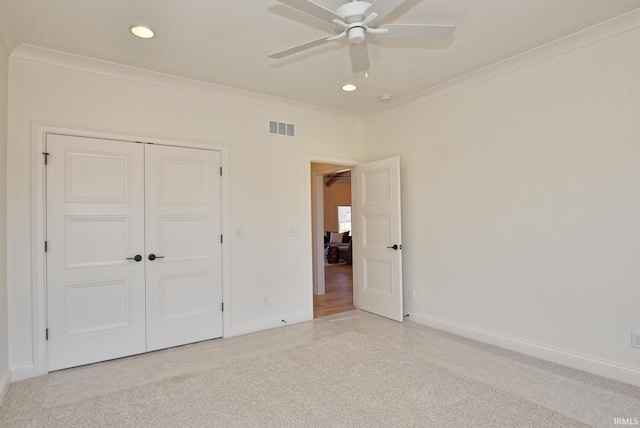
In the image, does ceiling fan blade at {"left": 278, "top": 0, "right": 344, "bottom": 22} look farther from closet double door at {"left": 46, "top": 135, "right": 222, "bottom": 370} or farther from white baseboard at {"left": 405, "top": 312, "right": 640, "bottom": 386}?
white baseboard at {"left": 405, "top": 312, "right": 640, "bottom": 386}

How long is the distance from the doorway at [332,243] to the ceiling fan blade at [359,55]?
2.60 meters

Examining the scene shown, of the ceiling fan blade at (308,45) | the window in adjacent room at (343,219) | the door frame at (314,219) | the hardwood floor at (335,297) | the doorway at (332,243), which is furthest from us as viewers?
the window in adjacent room at (343,219)

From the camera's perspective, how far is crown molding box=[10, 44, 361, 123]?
9.50 feet

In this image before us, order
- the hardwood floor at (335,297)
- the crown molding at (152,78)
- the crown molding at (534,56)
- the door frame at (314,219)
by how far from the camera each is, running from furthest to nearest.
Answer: the hardwood floor at (335,297) → the door frame at (314,219) → the crown molding at (152,78) → the crown molding at (534,56)

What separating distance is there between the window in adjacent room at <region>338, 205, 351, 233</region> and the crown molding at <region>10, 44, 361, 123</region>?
7627 mm

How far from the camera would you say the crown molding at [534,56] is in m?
2.57

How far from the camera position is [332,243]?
10.8 metres

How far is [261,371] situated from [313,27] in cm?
280

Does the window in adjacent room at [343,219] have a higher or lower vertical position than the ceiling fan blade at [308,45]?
lower

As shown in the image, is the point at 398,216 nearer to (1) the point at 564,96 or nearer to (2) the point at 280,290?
(2) the point at 280,290

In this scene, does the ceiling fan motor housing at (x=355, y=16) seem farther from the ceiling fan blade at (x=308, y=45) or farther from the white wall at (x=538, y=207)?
the white wall at (x=538, y=207)

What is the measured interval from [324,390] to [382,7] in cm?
255

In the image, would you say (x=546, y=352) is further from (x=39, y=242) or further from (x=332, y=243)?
(x=332, y=243)

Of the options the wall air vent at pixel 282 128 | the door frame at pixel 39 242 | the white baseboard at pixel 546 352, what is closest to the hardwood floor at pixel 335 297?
the white baseboard at pixel 546 352
